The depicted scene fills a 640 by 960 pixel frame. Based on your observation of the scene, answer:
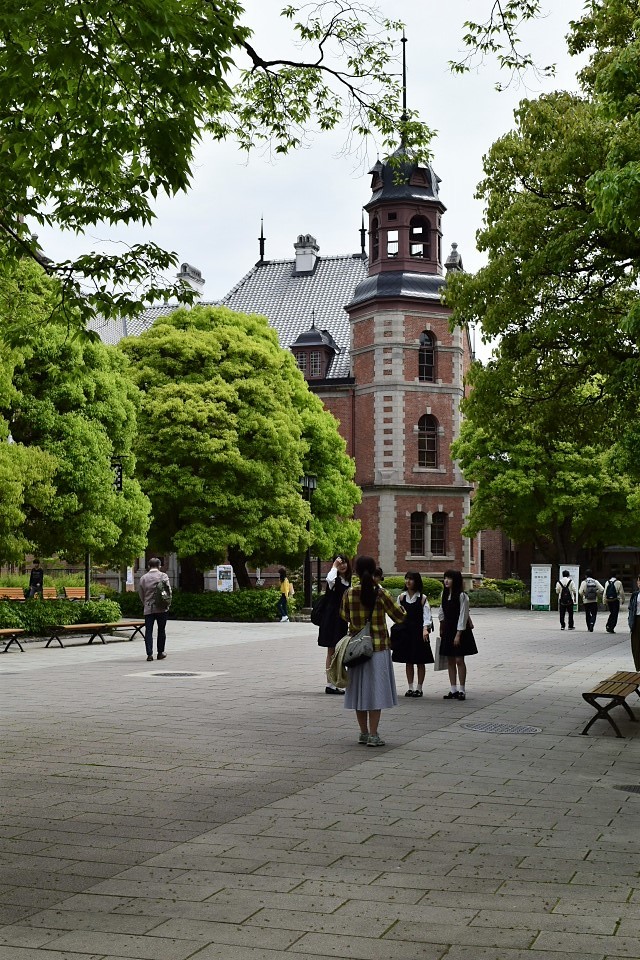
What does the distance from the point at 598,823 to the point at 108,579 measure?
175 ft

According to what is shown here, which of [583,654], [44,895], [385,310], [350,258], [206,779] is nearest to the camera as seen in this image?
[44,895]

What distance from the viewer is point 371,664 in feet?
33.3

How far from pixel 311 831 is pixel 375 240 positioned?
52.6 metres

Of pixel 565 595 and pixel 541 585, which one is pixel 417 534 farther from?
pixel 565 595

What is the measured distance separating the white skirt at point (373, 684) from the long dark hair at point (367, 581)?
0.48m

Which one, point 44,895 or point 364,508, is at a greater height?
point 364,508

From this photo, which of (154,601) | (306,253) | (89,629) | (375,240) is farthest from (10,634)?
(306,253)

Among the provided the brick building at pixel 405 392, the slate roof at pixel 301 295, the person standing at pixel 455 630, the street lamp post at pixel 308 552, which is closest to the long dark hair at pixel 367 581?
the person standing at pixel 455 630

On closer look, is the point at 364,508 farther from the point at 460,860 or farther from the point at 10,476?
the point at 460,860

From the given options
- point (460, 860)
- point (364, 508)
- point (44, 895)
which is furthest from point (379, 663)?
point (364, 508)

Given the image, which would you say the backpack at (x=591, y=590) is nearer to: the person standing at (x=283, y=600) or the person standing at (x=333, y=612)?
the person standing at (x=283, y=600)

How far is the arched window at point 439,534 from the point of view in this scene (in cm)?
5600

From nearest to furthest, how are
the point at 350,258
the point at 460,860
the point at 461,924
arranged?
the point at 461,924
the point at 460,860
the point at 350,258

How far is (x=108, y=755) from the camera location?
9.62 m
